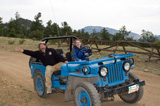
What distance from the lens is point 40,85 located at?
243 inches

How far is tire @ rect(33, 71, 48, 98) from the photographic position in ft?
18.9

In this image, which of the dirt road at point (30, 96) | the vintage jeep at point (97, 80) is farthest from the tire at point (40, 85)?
the vintage jeep at point (97, 80)

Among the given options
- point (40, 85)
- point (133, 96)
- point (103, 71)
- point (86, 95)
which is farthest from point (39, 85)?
point (133, 96)

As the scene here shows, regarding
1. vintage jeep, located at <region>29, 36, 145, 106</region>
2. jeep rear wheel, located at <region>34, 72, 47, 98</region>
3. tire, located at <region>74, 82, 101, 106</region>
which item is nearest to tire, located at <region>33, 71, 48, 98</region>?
jeep rear wheel, located at <region>34, 72, 47, 98</region>

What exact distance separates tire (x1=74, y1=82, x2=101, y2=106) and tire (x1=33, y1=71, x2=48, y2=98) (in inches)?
69.9

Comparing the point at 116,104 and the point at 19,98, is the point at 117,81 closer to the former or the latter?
the point at 116,104

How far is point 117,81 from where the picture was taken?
4.44 m

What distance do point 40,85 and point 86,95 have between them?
8.25 feet

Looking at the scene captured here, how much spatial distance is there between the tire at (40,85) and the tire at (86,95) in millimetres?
1775

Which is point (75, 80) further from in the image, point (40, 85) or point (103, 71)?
point (40, 85)

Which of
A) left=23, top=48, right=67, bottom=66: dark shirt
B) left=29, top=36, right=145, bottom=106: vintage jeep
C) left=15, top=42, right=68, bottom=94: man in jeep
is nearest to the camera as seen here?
left=29, top=36, right=145, bottom=106: vintage jeep

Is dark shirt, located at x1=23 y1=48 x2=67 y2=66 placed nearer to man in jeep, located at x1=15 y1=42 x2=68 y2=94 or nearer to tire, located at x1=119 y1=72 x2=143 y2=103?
man in jeep, located at x1=15 y1=42 x2=68 y2=94

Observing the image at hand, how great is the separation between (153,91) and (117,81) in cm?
277

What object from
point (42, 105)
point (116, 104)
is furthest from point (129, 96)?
point (42, 105)
